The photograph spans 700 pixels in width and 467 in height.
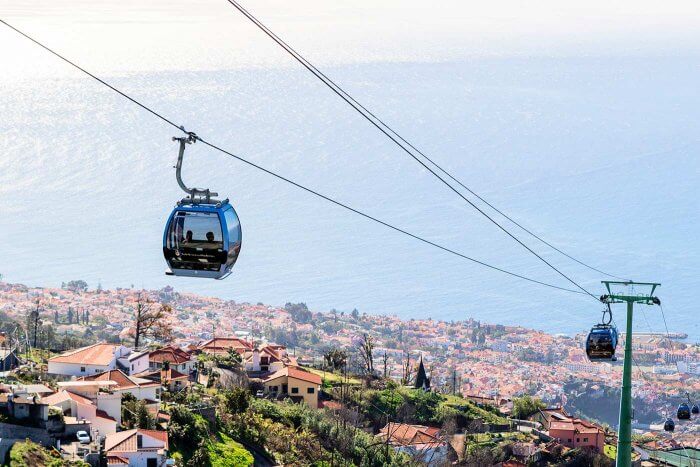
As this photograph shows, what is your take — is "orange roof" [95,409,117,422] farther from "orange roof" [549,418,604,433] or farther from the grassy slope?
"orange roof" [549,418,604,433]

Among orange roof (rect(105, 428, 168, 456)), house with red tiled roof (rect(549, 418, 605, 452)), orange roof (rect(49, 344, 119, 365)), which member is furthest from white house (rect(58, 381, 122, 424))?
house with red tiled roof (rect(549, 418, 605, 452))

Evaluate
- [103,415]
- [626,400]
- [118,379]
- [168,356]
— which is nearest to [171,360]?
[168,356]

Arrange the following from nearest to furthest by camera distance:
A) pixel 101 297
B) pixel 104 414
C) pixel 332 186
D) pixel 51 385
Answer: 1. pixel 104 414
2. pixel 51 385
3. pixel 101 297
4. pixel 332 186

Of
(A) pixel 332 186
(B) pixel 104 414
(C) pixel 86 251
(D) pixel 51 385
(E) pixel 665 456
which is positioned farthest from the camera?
(A) pixel 332 186

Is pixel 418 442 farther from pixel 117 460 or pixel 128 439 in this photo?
pixel 117 460

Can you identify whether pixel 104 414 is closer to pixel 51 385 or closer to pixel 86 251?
pixel 51 385

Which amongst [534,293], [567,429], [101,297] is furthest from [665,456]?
[534,293]

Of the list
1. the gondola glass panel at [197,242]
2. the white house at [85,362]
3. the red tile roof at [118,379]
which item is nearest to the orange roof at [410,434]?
the red tile roof at [118,379]
